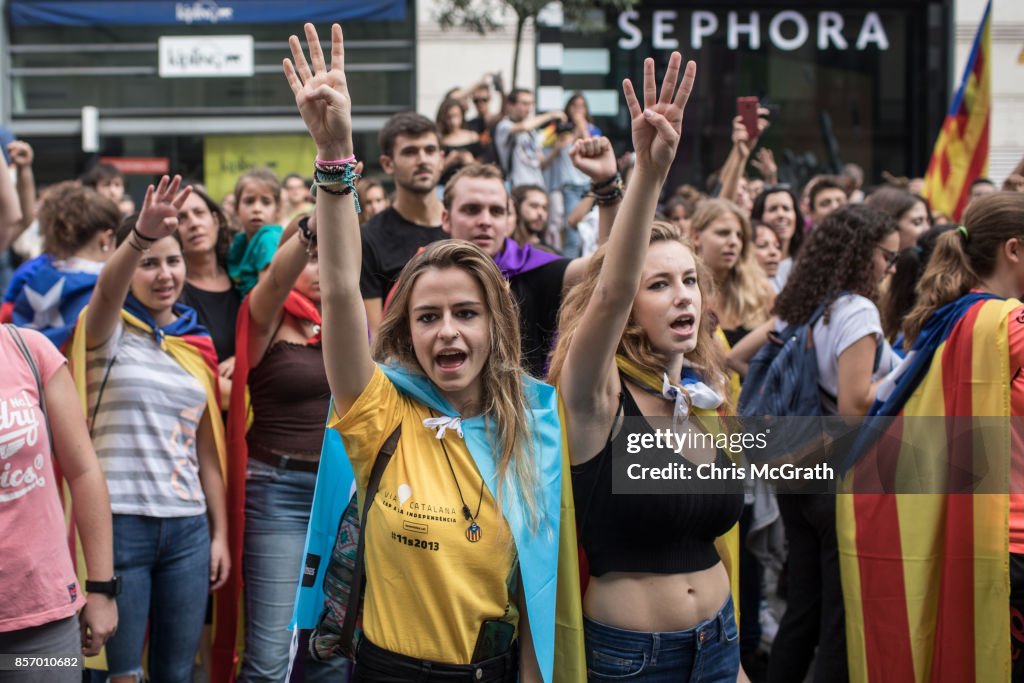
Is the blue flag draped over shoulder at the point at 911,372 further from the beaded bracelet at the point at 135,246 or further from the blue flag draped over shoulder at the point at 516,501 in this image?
the beaded bracelet at the point at 135,246

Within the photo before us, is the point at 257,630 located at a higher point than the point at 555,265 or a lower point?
lower

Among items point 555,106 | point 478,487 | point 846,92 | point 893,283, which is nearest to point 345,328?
point 478,487

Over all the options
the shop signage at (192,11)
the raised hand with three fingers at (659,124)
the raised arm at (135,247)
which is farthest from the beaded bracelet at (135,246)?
the shop signage at (192,11)

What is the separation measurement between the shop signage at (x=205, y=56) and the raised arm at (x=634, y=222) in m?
12.6

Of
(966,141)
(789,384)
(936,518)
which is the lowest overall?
(936,518)

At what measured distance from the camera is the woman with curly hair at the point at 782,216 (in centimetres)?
674

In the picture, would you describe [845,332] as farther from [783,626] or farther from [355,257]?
[355,257]

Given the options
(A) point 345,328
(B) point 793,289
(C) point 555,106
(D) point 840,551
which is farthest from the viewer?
(C) point 555,106

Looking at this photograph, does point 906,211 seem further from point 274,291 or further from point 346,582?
point 346,582

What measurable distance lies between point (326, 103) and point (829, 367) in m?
2.55

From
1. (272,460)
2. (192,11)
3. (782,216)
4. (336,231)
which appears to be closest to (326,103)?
(336,231)

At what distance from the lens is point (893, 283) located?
16.0ft

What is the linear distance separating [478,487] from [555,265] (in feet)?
5.16

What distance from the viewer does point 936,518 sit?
350 centimetres
